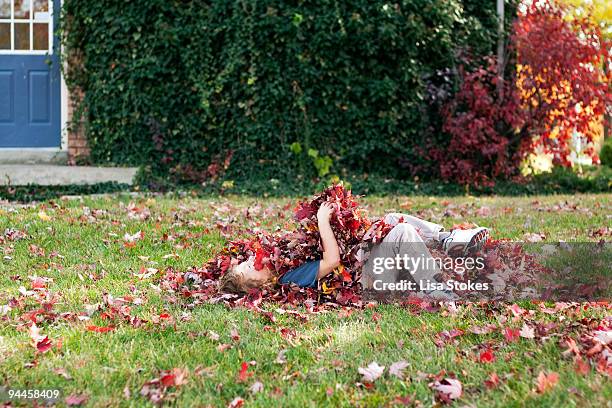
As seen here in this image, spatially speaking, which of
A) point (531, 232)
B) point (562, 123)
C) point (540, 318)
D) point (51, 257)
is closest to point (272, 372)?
point (540, 318)

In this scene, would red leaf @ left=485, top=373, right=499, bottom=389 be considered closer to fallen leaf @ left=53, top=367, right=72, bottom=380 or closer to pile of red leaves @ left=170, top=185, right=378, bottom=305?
pile of red leaves @ left=170, top=185, right=378, bottom=305

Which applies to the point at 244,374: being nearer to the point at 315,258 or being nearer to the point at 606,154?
the point at 315,258

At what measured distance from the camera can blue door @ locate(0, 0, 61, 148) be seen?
10461 millimetres

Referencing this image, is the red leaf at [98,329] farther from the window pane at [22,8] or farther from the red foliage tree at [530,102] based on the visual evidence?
the window pane at [22,8]

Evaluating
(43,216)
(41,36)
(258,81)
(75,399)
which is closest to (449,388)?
(75,399)

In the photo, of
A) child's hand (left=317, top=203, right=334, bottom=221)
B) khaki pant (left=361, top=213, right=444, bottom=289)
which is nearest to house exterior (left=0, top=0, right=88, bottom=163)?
child's hand (left=317, top=203, right=334, bottom=221)

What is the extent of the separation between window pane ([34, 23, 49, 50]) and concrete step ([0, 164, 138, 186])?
1.70 meters

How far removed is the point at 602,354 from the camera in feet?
10.3

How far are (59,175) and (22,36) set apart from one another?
219 centimetres

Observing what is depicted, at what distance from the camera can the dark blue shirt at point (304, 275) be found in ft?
14.9

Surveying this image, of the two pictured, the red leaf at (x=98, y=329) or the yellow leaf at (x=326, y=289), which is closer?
the red leaf at (x=98, y=329)

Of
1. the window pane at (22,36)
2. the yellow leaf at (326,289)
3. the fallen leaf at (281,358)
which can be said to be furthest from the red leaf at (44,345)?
the window pane at (22,36)

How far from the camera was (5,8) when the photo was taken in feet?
34.4
